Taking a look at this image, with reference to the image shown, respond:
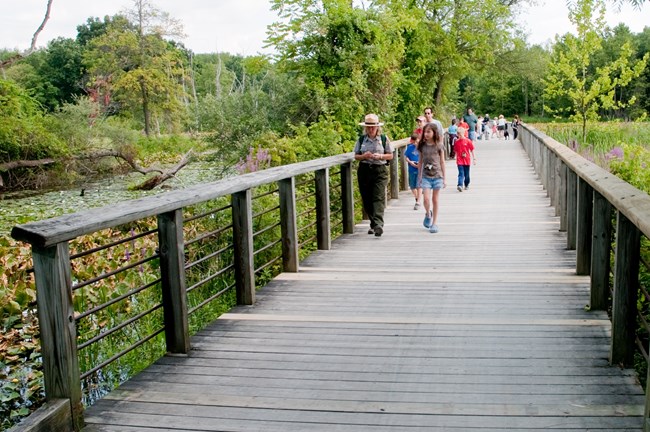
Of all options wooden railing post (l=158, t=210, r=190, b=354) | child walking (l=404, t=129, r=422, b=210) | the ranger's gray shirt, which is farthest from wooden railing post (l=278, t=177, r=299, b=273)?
child walking (l=404, t=129, r=422, b=210)

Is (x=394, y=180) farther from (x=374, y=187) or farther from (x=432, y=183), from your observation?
(x=374, y=187)

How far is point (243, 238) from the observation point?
5.18 m

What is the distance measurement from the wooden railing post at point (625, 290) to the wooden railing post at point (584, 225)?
5.91ft

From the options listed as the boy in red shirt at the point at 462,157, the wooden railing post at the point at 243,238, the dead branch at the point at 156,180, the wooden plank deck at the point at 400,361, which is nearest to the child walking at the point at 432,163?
the wooden plank deck at the point at 400,361

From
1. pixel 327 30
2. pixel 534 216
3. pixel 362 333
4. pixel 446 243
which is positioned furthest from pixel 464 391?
pixel 327 30

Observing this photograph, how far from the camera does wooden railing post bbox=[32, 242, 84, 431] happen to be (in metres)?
2.94

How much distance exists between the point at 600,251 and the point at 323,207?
138 inches

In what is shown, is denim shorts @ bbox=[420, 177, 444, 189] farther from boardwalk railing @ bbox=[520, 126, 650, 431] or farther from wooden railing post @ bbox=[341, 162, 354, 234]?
boardwalk railing @ bbox=[520, 126, 650, 431]

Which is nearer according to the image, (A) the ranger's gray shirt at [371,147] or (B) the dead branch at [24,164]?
(A) the ranger's gray shirt at [371,147]

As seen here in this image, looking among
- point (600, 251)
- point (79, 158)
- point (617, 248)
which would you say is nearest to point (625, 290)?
point (617, 248)

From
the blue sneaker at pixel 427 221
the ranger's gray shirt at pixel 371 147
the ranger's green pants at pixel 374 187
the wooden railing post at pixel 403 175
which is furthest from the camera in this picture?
the wooden railing post at pixel 403 175

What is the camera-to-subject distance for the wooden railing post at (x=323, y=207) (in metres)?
7.40

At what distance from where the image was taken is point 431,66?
1094 inches

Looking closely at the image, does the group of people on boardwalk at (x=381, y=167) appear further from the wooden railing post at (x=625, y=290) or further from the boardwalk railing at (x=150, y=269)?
the wooden railing post at (x=625, y=290)
